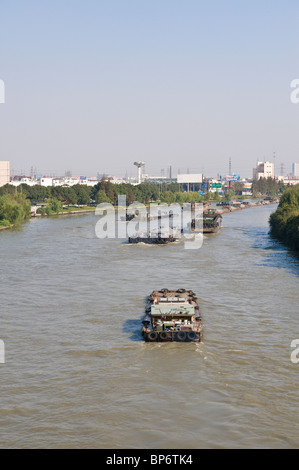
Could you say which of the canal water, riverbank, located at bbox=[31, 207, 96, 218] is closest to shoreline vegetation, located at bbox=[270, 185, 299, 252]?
the canal water

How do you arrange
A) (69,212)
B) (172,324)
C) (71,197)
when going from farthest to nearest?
(71,197), (69,212), (172,324)

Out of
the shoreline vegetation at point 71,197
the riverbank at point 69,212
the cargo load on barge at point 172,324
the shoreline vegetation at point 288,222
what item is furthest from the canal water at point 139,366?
the riverbank at point 69,212

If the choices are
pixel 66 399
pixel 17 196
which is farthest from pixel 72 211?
pixel 66 399

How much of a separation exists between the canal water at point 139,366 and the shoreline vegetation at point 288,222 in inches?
704

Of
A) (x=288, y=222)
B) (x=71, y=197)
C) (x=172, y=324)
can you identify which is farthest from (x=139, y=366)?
(x=71, y=197)

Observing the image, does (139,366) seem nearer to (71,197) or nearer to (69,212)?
(69,212)

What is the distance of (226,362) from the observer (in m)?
25.2

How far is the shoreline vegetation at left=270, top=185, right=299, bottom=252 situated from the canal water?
17.9 metres

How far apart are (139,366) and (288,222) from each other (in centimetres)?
5115

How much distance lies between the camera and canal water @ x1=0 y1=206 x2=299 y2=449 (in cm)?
1894

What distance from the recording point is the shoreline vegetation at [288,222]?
213ft

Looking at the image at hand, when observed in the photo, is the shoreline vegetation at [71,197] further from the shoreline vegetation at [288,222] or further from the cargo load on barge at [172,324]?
the cargo load on barge at [172,324]

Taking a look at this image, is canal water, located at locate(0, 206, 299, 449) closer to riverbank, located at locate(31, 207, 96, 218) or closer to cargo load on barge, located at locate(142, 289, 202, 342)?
cargo load on barge, located at locate(142, 289, 202, 342)

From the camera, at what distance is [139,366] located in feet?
80.8
